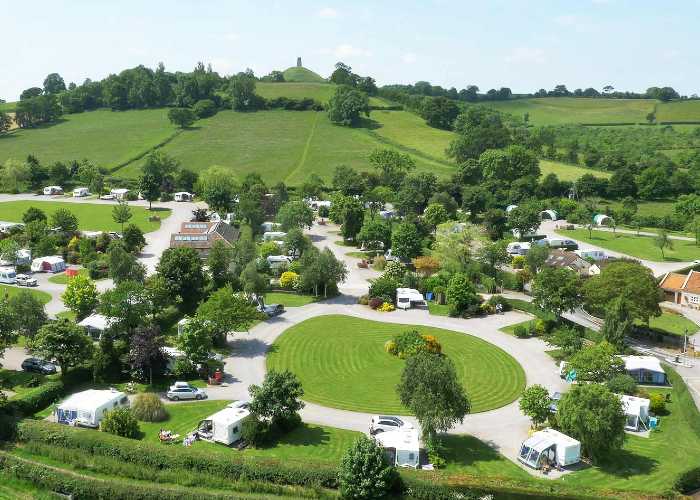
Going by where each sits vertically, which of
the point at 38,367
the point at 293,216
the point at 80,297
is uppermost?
the point at 293,216

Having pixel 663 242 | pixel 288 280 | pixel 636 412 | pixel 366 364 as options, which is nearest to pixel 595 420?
pixel 636 412

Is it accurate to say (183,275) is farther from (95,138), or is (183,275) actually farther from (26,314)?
(95,138)

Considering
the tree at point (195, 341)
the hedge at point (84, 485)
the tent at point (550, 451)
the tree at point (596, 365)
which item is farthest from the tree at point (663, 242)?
the hedge at point (84, 485)

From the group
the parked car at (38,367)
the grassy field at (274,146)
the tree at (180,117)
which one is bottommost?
the parked car at (38,367)

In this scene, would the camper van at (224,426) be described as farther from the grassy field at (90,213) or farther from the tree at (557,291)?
the grassy field at (90,213)

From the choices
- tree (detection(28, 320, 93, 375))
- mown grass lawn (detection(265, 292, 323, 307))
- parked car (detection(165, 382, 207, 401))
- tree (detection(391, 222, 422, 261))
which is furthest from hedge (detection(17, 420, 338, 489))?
tree (detection(391, 222, 422, 261))

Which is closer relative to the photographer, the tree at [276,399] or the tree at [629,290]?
the tree at [276,399]

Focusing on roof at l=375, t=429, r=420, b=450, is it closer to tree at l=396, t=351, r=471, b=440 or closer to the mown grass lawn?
tree at l=396, t=351, r=471, b=440
